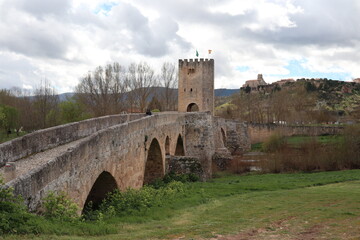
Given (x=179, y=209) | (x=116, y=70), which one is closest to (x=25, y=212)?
(x=179, y=209)

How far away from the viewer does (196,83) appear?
105ft

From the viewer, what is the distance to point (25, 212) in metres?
4.91

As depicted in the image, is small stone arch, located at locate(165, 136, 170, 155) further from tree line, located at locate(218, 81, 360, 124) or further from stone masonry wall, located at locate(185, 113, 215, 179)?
tree line, located at locate(218, 81, 360, 124)

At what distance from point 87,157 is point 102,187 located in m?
2.63

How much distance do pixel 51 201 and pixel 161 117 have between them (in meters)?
10.5

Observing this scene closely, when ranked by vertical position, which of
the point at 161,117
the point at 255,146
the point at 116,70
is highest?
the point at 116,70

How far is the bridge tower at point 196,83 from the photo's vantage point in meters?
32.0

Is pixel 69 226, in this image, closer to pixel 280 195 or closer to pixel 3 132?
pixel 280 195

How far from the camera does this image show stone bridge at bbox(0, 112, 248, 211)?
19.4 feet

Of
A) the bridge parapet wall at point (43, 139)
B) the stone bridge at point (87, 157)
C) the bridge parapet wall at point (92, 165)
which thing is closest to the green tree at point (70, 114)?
the stone bridge at point (87, 157)

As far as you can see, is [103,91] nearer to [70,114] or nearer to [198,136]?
[70,114]

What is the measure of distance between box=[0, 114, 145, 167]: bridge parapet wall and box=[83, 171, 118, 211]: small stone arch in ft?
6.12

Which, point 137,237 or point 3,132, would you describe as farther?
point 3,132

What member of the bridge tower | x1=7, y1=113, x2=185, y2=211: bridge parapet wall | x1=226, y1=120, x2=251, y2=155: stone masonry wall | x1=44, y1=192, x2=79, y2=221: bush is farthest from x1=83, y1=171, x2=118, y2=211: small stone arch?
x1=226, y1=120, x2=251, y2=155: stone masonry wall
